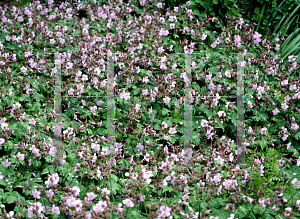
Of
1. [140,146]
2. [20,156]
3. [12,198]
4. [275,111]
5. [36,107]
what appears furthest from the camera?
[275,111]

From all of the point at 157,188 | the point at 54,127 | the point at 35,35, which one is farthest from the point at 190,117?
the point at 35,35

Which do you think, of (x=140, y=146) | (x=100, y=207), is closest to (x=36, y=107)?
(x=140, y=146)

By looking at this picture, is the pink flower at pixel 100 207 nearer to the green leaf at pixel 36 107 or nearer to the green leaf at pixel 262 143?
the green leaf at pixel 36 107

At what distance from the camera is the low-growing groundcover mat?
3086 millimetres

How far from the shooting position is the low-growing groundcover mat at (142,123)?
10.1ft

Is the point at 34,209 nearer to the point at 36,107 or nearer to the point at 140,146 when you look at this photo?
the point at 140,146

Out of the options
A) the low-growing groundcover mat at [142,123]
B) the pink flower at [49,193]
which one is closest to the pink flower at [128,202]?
the low-growing groundcover mat at [142,123]

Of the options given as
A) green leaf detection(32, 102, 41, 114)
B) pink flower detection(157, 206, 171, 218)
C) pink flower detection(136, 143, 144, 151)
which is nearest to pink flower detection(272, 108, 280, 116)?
pink flower detection(136, 143, 144, 151)

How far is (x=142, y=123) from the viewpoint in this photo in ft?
14.6

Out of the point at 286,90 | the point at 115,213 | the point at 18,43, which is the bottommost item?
the point at 115,213

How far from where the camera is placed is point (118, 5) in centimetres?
668

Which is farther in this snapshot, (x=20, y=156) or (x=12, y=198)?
(x=20, y=156)

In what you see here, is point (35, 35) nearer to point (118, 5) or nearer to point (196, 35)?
point (118, 5)

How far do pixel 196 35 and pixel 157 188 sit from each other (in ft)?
11.9
